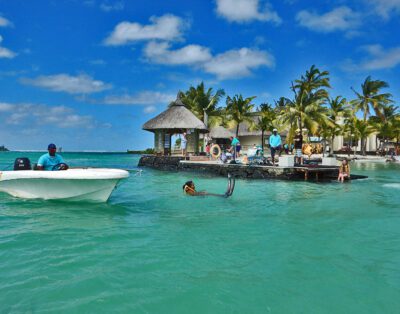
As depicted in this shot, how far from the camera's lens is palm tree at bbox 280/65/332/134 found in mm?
32375

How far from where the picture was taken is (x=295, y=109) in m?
32.6

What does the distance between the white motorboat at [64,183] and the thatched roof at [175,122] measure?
17.8 metres

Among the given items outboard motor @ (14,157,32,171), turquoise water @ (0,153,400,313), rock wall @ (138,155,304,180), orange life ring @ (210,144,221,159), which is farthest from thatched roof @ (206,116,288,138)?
outboard motor @ (14,157,32,171)

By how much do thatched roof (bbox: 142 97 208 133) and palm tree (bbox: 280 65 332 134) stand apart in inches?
400

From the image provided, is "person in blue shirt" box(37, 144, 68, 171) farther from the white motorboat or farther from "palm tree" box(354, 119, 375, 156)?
"palm tree" box(354, 119, 375, 156)

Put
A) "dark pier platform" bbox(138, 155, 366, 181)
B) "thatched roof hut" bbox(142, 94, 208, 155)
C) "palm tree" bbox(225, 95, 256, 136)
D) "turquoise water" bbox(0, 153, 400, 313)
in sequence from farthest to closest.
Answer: "palm tree" bbox(225, 95, 256, 136), "thatched roof hut" bbox(142, 94, 208, 155), "dark pier platform" bbox(138, 155, 366, 181), "turquoise water" bbox(0, 153, 400, 313)

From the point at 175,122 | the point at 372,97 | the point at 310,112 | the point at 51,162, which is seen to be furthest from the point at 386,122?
the point at 51,162

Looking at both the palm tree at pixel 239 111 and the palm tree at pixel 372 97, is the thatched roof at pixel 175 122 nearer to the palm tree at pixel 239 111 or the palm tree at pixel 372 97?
the palm tree at pixel 239 111

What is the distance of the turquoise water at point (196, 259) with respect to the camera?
4.04m

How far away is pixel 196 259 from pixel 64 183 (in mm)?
4878

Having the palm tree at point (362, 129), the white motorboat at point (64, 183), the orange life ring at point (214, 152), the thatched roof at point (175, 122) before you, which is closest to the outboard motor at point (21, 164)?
the white motorboat at point (64, 183)

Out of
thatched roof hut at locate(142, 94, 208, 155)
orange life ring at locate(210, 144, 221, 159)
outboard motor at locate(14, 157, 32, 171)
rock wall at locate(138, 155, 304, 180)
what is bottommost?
rock wall at locate(138, 155, 304, 180)

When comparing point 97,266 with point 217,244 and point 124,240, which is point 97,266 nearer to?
point 124,240

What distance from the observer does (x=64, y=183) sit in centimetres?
880
